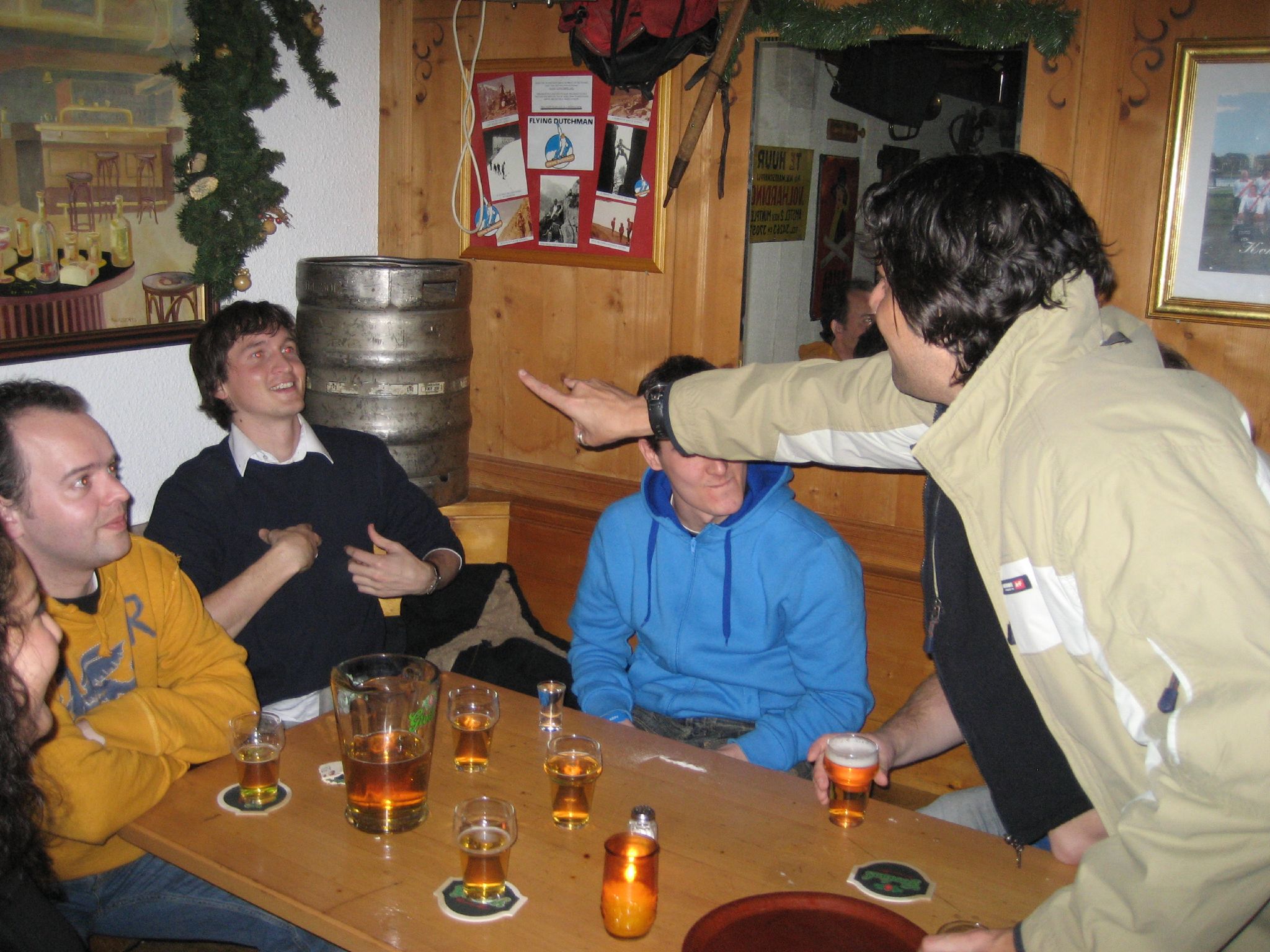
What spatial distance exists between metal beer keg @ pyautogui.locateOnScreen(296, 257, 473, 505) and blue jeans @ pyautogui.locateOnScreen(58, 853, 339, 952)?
5.08 ft

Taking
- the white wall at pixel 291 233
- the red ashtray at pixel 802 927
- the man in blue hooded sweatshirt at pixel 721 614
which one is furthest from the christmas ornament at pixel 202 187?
the red ashtray at pixel 802 927

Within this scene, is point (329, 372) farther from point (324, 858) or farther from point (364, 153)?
point (324, 858)

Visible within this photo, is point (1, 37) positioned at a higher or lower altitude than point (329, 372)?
higher

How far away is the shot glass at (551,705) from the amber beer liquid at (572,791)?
0.82 ft

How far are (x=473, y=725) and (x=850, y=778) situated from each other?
556 millimetres

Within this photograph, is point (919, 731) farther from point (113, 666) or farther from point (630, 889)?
point (113, 666)

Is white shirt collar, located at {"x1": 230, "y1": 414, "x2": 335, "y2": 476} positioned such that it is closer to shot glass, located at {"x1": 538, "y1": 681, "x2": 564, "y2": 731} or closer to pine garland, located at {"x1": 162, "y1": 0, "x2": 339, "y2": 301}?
pine garland, located at {"x1": 162, "y1": 0, "x2": 339, "y2": 301}

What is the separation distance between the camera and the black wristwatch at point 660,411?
5.32 feet

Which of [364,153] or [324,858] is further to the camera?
[364,153]

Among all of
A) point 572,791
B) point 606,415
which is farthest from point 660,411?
point 572,791

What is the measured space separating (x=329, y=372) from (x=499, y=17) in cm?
120

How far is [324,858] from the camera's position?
126 cm

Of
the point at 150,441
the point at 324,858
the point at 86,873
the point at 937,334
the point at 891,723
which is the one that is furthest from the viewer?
the point at 150,441

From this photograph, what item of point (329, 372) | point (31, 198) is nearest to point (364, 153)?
point (329, 372)
